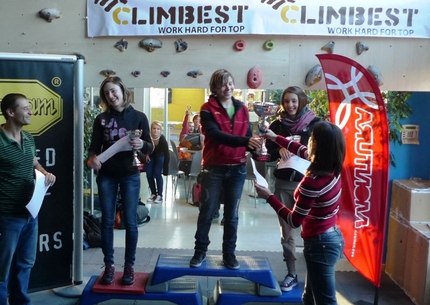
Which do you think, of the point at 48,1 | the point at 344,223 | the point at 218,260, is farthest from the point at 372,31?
the point at 48,1

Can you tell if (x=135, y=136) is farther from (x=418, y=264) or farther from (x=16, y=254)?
(x=418, y=264)

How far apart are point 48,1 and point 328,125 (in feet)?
7.85

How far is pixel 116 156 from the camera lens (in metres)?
3.20

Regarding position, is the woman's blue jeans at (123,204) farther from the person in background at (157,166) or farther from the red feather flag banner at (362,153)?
the person in background at (157,166)

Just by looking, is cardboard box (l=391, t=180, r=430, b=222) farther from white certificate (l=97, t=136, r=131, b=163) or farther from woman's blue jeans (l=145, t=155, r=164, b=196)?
woman's blue jeans (l=145, t=155, r=164, b=196)

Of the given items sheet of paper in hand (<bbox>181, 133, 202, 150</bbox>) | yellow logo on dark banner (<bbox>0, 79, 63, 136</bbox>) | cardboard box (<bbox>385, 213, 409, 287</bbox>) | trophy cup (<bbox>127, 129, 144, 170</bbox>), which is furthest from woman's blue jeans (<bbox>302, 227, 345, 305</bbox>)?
sheet of paper in hand (<bbox>181, 133, 202, 150</bbox>)

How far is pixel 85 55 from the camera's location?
369cm

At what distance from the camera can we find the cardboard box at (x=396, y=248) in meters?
3.92

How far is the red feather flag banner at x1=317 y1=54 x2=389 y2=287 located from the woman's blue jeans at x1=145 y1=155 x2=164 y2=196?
428 cm

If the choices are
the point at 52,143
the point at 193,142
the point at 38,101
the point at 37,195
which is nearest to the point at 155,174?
the point at 193,142

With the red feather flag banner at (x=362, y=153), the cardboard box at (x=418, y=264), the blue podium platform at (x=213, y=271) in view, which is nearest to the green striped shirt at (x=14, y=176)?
the blue podium platform at (x=213, y=271)

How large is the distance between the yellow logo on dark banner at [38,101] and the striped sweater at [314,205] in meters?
1.83

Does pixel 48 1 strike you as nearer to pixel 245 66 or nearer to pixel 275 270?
pixel 245 66

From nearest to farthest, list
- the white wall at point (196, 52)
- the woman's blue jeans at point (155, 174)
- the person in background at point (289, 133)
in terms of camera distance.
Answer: the person in background at point (289, 133), the white wall at point (196, 52), the woman's blue jeans at point (155, 174)
